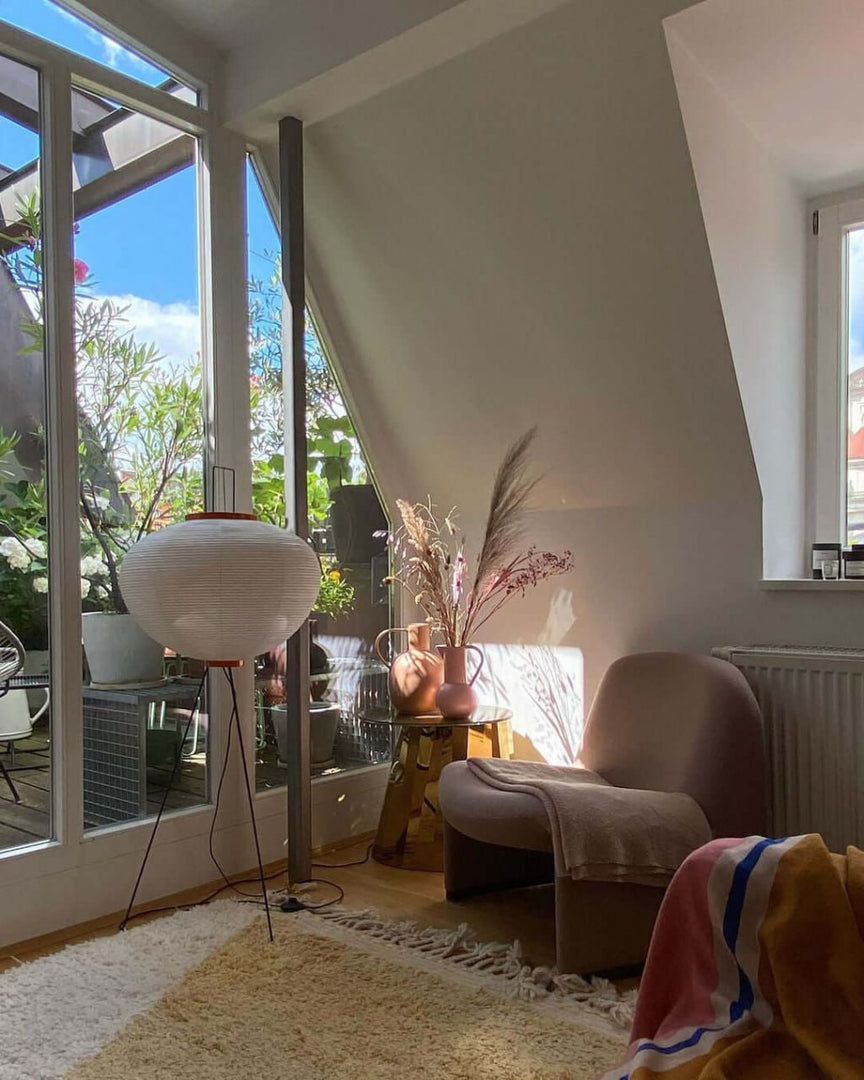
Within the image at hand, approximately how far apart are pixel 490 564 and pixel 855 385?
1301 mm

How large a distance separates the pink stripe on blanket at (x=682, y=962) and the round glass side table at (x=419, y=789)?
1581 mm

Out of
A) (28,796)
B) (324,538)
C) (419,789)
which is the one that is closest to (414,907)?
(419,789)

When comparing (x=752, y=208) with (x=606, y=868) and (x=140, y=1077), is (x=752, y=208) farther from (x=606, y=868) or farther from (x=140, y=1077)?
(x=140, y=1077)

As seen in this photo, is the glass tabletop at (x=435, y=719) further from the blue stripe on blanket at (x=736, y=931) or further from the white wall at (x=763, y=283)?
the blue stripe on blanket at (x=736, y=931)

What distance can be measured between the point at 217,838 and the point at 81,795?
52cm

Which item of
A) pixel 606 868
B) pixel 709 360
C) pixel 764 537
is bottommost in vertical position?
pixel 606 868

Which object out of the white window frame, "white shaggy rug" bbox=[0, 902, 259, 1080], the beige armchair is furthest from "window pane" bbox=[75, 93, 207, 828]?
the white window frame

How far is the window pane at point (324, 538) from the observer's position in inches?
125

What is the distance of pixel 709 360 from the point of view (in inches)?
106

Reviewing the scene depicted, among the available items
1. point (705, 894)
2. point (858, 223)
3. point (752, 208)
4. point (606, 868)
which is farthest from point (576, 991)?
point (858, 223)

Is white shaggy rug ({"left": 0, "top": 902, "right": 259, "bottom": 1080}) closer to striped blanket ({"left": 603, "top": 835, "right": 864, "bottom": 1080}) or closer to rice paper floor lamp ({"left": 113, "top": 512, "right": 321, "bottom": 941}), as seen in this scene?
rice paper floor lamp ({"left": 113, "top": 512, "right": 321, "bottom": 941})

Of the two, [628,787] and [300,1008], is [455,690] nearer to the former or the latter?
[628,787]

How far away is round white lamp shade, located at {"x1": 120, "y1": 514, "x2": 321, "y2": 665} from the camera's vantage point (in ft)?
7.48

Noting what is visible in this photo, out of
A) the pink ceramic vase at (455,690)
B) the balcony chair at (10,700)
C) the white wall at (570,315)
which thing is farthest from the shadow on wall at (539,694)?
the balcony chair at (10,700)
